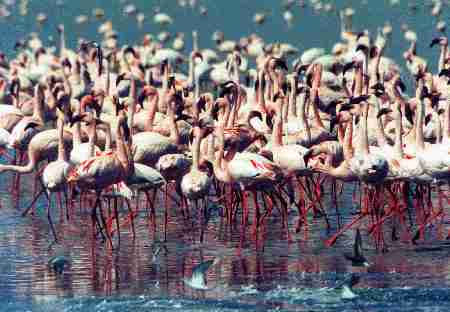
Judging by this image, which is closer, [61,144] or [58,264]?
[58,264]

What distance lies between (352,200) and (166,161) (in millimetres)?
2793

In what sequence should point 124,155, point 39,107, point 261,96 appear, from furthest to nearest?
1. point 39,107
2. point 261,96
3. point 124,155

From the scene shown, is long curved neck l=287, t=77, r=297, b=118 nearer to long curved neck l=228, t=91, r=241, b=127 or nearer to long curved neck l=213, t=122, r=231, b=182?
long curved neck l=228, t=91, r=241, b=127

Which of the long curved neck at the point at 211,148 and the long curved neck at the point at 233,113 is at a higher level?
the long curved neck at the point at 233,113

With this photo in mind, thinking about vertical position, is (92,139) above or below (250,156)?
above

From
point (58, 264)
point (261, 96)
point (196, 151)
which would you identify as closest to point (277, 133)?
point (196, 151)

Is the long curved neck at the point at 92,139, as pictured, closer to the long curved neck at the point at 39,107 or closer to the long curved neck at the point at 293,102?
the long curved neck at the point at 293,102

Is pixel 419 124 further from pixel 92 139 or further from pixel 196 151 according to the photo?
pixel 92 139

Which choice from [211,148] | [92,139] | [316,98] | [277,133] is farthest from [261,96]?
[92,139]

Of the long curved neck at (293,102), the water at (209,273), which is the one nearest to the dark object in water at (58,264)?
the water at (209,273)

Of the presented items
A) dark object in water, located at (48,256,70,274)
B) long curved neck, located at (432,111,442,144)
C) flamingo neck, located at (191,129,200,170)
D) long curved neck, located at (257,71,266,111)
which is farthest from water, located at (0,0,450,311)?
long curved neck, located at (257,71,266,111)

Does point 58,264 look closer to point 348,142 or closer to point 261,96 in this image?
point 348,142

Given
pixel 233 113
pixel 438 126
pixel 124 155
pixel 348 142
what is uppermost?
pixel 233 113

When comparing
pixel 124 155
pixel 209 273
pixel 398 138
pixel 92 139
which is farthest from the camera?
pixel 92 139
